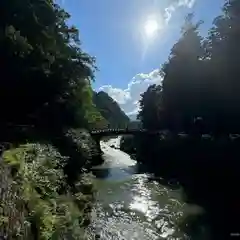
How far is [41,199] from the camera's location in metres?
13.6

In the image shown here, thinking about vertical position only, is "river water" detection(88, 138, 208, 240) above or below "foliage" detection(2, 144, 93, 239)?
below

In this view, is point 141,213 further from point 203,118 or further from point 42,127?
point 203,118

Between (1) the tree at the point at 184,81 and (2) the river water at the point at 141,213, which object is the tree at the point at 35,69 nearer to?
(2) the river water at the point at 141,213

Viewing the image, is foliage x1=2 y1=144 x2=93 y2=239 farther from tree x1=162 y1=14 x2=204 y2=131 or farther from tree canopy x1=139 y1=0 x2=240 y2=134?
tree x1=162 y1=14 x2=204 y2=131

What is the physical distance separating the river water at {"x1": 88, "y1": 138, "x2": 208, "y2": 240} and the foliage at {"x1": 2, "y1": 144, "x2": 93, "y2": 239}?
1.51 m

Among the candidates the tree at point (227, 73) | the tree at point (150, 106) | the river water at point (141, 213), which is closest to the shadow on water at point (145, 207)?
the river water at point (141, 213)

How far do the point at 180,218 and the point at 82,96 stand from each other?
30563mm

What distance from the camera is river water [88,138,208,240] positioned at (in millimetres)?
18844

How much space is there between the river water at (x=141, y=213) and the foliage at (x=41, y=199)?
4.96 ft

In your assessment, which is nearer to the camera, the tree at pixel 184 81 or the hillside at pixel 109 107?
the tree at pixel 184 81

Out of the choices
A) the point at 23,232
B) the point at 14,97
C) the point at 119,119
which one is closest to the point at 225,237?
the point at 23,232

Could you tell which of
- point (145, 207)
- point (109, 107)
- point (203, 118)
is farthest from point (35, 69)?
point (109, 107)

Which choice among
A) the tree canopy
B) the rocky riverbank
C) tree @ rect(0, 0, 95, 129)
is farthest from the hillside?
the rocky riverbank

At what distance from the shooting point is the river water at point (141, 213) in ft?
61.8
